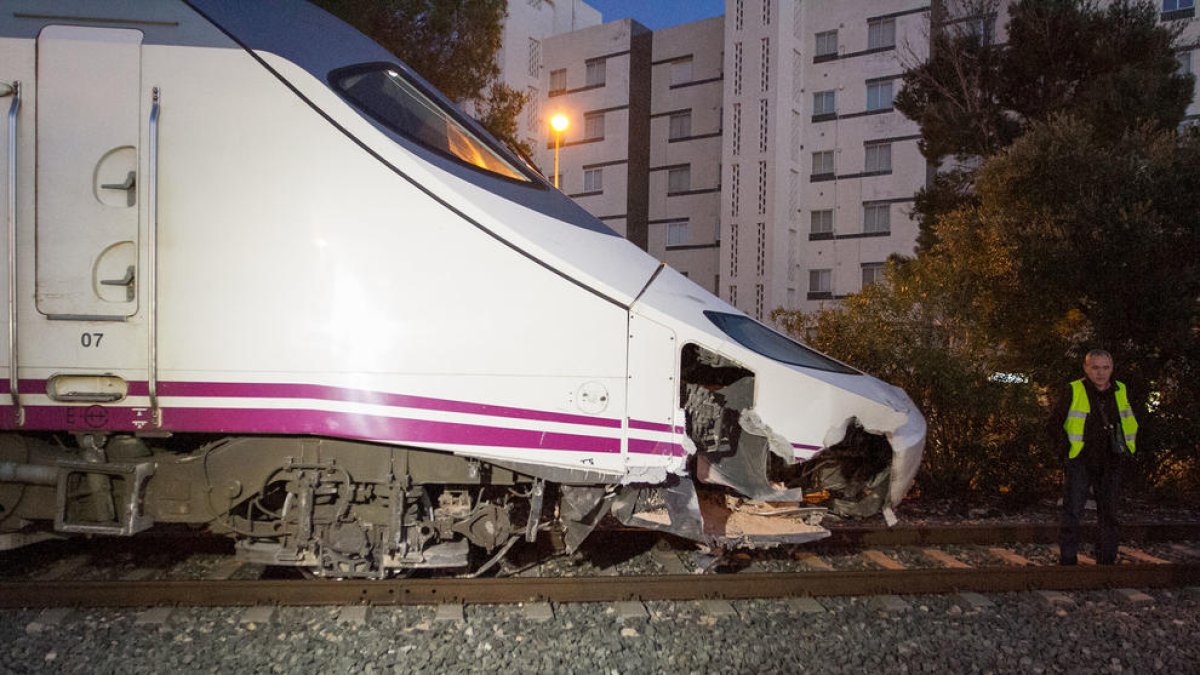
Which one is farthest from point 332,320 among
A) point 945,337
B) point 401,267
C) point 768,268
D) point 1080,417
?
point 768,268

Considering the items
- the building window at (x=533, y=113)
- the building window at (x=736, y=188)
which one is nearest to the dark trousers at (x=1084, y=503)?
the building window at (x=736, y=188)

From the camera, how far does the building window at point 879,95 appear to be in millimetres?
37875

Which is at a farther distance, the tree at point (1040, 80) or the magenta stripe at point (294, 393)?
the tree at point (1040, 80)

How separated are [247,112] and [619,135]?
38.2 metres

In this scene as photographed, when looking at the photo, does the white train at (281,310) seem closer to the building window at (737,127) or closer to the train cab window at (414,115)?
the train cab window at (414,115)

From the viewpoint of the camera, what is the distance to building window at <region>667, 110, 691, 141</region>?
41.6 meters

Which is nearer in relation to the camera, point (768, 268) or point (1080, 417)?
point (1080, 417)

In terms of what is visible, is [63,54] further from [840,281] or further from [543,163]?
[543,163]

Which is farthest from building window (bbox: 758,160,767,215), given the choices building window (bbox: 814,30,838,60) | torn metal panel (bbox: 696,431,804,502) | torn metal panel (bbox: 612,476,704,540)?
torn metal panel (bbox: 612,476,704,540)

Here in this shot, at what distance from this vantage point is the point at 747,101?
125ft

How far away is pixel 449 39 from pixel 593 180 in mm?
26097

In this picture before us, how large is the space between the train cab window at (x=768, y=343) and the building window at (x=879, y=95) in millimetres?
34589

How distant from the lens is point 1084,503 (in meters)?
7.04

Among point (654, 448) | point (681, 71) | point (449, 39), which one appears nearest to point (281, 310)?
point (654, 448)
